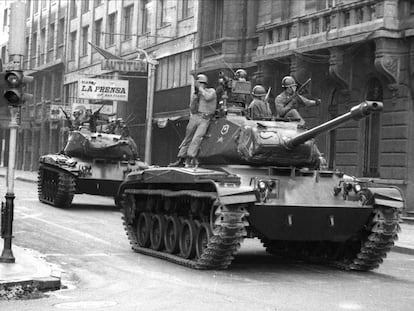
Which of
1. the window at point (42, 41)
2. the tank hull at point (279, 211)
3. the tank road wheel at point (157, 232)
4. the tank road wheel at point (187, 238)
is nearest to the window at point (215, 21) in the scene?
the tank road wheel at point (157, 232)

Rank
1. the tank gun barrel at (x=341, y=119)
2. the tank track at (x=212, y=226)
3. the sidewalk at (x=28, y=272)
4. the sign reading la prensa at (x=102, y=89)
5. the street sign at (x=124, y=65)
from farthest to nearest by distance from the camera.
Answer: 1. the sign reading la prensa at (x=102, y=89)
2. the street sign at (x=124, y=65)
3. the tank track at (x=212, y=226)
4. the tank gun barrel at (x=341, y=119)
5. the sidewalk at (x=28, y=272)

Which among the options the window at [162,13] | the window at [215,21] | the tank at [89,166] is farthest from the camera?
the window at [162,13]

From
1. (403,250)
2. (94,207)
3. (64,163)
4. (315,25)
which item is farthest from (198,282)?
(315,25)

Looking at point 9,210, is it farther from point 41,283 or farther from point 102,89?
point 102,89

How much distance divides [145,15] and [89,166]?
19066mm

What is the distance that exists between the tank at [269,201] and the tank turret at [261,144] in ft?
0.05

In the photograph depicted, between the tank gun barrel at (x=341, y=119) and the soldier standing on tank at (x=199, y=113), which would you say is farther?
the soldier standing on tank at (x=199, y=113)

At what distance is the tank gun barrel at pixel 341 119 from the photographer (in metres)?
9.90

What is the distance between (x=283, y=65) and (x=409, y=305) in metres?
18.0

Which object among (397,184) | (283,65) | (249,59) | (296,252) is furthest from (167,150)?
(296,252)

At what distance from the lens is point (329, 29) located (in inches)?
907

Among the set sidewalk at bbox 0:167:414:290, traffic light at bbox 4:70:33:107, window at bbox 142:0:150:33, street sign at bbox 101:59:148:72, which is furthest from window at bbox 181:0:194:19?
traffic light at bbox 4:70:33:107

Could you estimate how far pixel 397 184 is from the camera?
843 inches

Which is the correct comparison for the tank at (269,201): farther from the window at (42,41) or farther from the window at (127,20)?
the window at (42,41)
